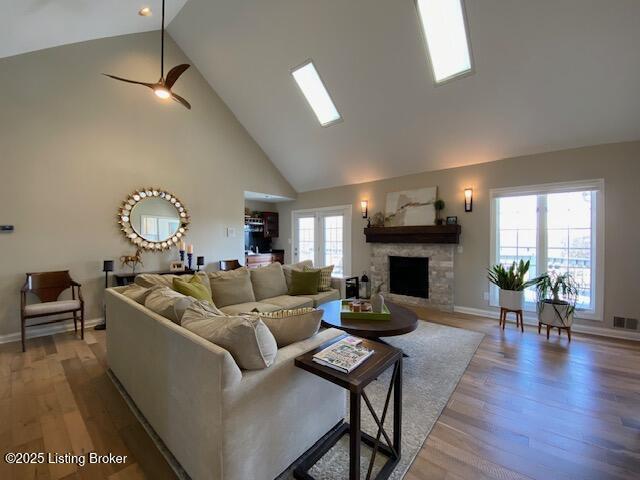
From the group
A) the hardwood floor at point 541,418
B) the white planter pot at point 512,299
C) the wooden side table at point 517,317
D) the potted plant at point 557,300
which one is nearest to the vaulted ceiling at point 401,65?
the potted plant at point 557,300

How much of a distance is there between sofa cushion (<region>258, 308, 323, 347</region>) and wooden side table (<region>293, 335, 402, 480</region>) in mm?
136

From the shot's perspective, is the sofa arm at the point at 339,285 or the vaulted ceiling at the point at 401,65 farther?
the sofa arm at the point at 339,285

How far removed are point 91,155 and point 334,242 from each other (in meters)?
4.74

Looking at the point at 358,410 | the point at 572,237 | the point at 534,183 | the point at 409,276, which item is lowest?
the point at 358,410

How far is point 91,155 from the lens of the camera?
13.4 feet

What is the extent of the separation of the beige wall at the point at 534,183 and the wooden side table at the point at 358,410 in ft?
12.1

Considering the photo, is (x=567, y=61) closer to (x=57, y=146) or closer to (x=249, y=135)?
(x=249, y=135)

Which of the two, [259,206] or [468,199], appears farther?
[259,206]

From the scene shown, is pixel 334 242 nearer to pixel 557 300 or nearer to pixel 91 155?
pixel 557 300

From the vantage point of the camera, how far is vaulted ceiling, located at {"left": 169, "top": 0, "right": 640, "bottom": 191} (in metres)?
2.88

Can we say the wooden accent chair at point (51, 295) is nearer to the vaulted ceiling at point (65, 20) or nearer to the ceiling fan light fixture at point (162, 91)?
the ceiling fan light fixture at point (162, 91)

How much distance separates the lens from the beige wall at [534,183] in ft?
11.4

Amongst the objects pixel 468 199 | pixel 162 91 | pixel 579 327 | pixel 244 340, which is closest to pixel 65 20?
pixel 162 91

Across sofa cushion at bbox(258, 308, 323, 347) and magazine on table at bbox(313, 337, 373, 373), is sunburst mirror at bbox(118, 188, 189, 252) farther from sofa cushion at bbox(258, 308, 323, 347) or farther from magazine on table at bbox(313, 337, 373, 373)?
magazine on table at bbox(313, 337, 373, 373)
